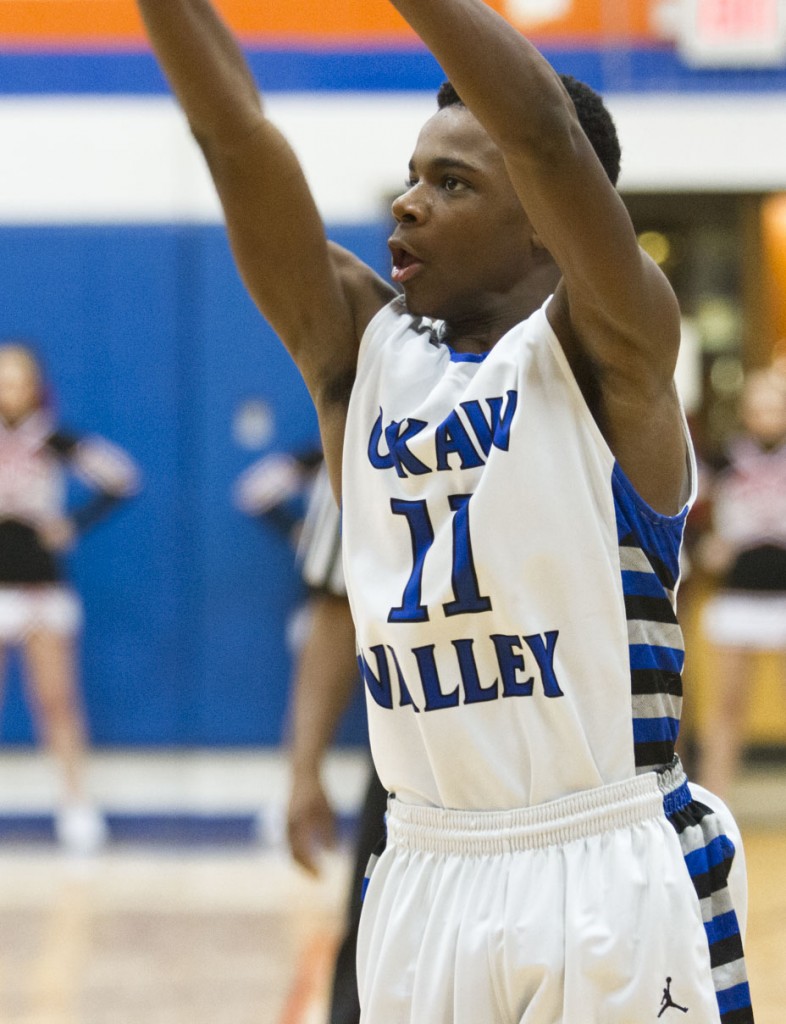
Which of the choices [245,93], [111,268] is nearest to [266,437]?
[111,268]

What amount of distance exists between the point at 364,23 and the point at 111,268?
1.59m

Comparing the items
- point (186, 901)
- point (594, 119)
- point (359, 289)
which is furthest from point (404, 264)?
point (186, 901)

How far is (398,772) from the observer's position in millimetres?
1846

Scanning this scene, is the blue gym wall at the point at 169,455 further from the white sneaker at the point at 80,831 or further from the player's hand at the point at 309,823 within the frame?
the player's hand at the point at 309,823

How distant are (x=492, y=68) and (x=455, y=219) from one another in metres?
0.28

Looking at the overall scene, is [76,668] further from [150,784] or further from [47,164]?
[47,164]

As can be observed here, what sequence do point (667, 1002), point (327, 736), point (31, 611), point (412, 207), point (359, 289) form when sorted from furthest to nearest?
point (31, 611), point (327, 736), point (359, 289), point (412, 207), point (667, 1002)

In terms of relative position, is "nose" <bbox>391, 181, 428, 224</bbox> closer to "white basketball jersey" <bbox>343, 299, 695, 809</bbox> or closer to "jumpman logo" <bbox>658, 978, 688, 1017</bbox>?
"white basketball jersey" <bbox>343, 299, 695, 809</bbox>

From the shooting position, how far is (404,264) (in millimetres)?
1872

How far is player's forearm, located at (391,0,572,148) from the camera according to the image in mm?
1545

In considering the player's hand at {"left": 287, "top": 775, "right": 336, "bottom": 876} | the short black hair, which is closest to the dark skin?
the short black hair

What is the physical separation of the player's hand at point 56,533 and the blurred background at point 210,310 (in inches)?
7.5

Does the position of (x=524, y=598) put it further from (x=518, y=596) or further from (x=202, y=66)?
(x=202, y=66)

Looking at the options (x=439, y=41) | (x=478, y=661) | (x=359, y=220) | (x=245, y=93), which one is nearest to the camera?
(x=439, y=41)
